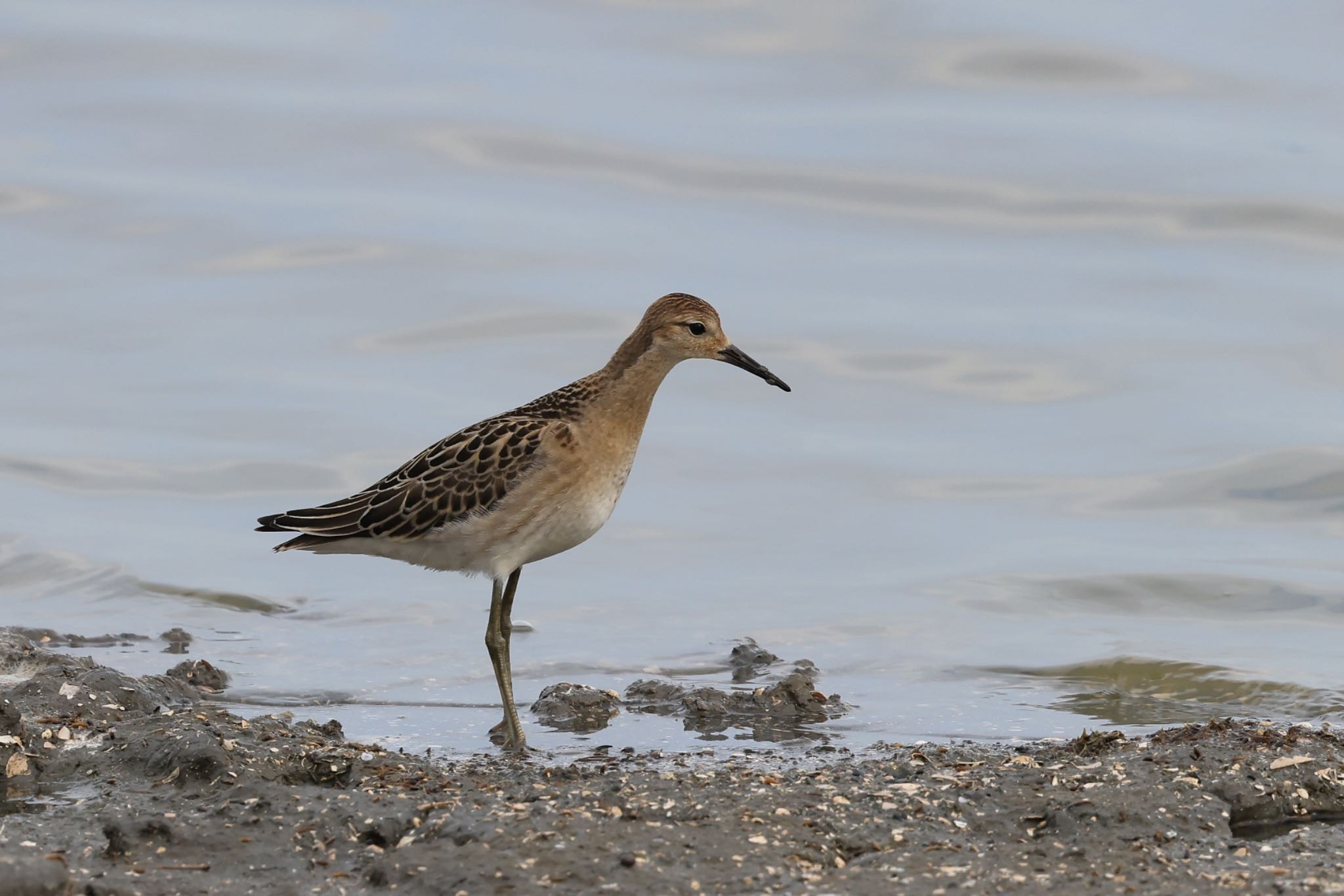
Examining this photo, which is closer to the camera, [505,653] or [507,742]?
[507,742]

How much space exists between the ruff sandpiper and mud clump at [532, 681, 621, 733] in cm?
27

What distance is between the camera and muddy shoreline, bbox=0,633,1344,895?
5.77 metres

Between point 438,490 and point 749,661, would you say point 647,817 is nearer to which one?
point 438,490

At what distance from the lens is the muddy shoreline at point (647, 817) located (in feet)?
18.9

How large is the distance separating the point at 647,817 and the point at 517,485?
3.04 meters

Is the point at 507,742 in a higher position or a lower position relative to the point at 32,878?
lower

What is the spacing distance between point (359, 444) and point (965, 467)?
199 inches

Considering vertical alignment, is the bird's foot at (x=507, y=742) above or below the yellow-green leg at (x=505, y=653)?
below

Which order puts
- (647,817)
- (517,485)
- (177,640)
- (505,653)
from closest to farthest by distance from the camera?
(647,817), (517,485), (505,653), (177,640)

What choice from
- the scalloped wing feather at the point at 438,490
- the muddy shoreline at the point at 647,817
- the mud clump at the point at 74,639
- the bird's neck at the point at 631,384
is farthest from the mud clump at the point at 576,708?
the mud clump at the point at 74,639

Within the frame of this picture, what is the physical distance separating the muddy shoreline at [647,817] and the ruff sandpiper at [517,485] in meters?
1.63

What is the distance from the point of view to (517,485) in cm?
896

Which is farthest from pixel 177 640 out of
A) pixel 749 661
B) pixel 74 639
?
pixel 749 661

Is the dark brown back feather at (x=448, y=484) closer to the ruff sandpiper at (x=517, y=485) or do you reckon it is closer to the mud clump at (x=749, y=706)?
the ruff sandpiper at (x=517, y=485)
